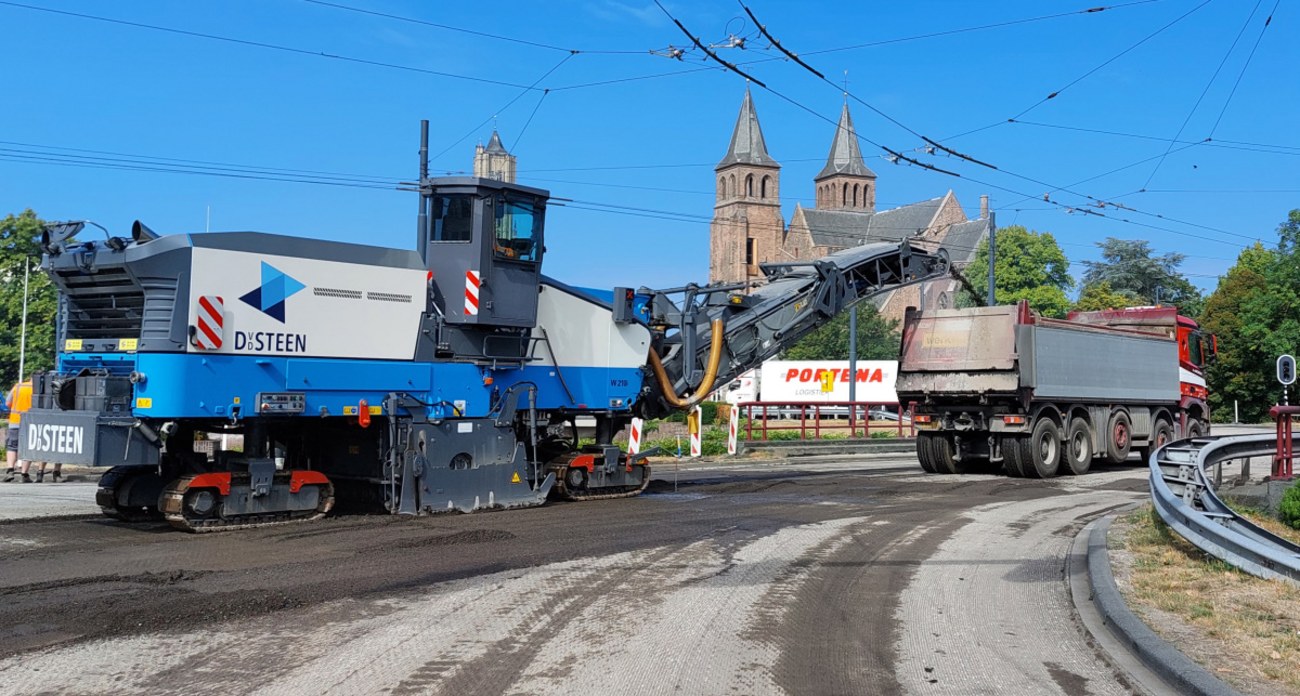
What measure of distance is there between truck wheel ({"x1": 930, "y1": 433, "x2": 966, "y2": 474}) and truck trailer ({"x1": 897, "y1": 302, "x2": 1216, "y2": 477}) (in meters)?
0.02

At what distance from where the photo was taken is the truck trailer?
20469 millimetres

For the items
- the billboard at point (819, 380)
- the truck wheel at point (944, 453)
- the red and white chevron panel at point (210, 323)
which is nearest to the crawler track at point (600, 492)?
the red and white chevron panel at point (210, 323)

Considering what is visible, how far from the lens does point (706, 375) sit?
54.9ft

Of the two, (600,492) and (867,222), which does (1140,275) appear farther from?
(600,492)

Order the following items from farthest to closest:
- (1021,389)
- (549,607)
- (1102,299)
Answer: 1. (1102,299)
2. (1021,389)
3. (549,607)

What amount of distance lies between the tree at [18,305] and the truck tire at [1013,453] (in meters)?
56.2

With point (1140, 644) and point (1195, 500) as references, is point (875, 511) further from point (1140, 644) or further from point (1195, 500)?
point (1140, 644)

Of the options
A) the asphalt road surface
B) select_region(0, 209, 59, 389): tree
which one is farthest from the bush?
select_region(0, 209, 59, 389): tree

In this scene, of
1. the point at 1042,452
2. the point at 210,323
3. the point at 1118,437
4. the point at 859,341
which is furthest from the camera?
the point at 859,341

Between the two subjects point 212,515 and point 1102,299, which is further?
point 1102,299

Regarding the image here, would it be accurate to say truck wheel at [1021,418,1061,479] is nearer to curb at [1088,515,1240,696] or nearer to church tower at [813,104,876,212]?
curb at [1088,515,1240,696]

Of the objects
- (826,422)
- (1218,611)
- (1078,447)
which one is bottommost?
(1218,611)

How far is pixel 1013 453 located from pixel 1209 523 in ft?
39.0

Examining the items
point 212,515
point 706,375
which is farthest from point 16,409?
point 706,375
